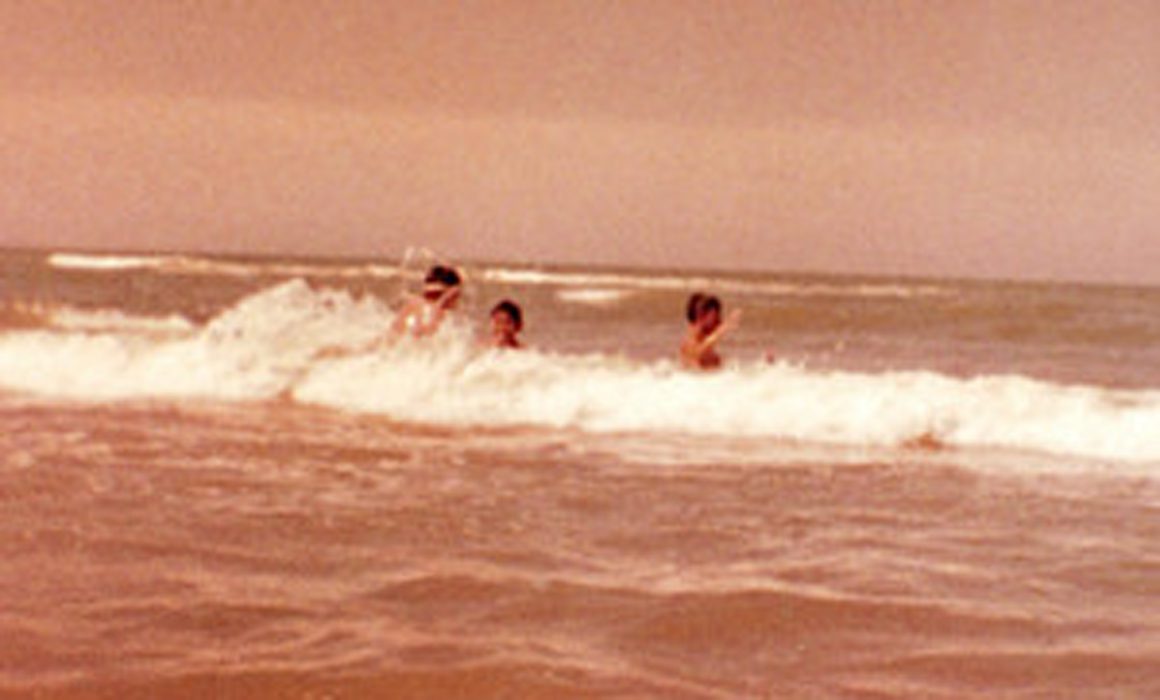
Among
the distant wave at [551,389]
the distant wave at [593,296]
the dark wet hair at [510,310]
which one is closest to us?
the distant wave at [551,389]

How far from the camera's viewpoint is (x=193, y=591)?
4.25 metres

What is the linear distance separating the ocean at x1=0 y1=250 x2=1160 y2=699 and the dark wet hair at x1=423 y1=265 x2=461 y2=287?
52 cm

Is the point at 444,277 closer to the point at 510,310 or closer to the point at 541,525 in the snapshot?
the point at 510,310

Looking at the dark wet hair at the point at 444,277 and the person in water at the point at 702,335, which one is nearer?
the person in water at the point at 702,335

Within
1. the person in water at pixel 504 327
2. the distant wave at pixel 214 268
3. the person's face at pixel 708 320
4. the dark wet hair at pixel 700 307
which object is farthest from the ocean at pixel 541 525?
the distant wave at pixel 214 268

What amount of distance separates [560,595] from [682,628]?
0.47 m

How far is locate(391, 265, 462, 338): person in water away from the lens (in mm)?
11680

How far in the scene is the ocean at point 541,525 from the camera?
11.9 feet

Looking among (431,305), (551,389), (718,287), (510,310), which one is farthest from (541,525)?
(718,287)

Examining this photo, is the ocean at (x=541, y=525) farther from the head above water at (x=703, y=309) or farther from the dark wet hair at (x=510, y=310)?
the head above water at (x=703, y=309)

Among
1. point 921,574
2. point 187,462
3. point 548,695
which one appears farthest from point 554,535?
point 187,462

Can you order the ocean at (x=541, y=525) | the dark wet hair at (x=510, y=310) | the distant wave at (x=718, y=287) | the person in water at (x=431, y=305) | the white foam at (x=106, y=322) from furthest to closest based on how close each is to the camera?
the distant wave at (x=718, y=287) < the white foam at (x=106, y=322) < the dark wet hair at (x=510, y=310) < the person in water at (x=431, y=305) < the ocean at (x=541, y=525)

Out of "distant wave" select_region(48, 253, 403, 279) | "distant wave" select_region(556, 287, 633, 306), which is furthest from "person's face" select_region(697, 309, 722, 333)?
"distant wave" select_region(48, 253, 403, 279)

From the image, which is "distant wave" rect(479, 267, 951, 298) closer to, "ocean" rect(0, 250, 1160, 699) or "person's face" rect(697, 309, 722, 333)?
"person's face" rect(697, 309, 722, 333)
